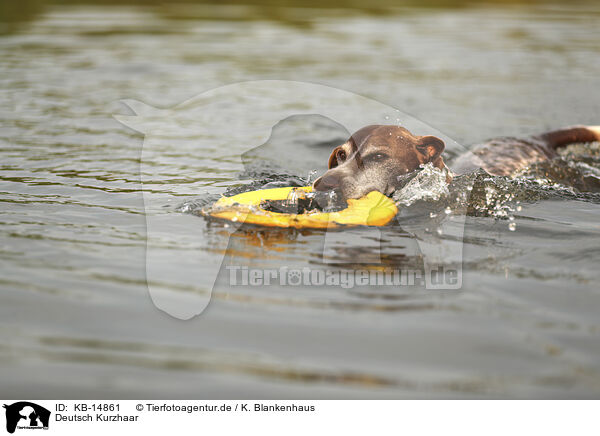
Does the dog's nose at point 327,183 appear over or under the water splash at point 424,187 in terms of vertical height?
over

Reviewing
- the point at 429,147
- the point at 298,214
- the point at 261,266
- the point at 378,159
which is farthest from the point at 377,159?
the point at 261,266

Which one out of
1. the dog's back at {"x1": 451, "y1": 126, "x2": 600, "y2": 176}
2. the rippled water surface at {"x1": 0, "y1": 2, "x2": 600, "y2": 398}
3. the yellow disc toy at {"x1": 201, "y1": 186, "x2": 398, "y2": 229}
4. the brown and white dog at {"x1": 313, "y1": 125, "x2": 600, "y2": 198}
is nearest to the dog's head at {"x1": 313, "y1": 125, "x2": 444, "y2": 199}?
the brown and white dog at {"x1": 313, "y1": 125, "x2": 600, "y2": 198}

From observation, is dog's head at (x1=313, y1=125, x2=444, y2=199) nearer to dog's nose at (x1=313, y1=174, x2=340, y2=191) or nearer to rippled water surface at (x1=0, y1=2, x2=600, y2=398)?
dog's nose at (x1=313, y1=174, x2=340, y2=191)

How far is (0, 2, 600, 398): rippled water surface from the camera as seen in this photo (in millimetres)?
3035

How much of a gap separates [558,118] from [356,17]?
42.7ft

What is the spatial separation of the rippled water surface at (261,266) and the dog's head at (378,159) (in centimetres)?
55

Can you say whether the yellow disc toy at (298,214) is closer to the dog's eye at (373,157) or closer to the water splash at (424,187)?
the water splash at (424,187)

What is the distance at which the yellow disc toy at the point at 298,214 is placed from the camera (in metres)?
4.95

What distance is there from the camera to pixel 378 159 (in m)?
5.70

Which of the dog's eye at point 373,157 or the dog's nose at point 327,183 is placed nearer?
the dog's nose at point 327,183
